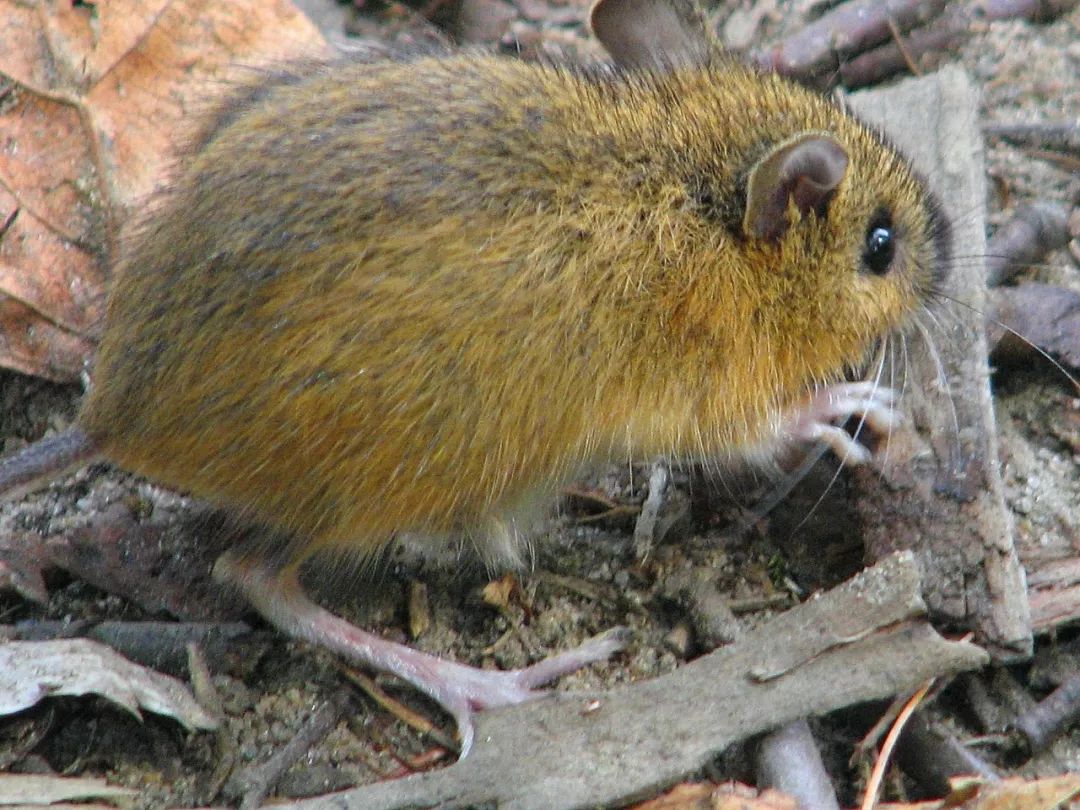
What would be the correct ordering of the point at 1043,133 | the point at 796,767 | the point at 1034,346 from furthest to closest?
the point at 1043,133 < the point at 1034,346 < the point at 796,767

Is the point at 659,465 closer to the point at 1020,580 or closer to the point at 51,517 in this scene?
the point at 1020,580

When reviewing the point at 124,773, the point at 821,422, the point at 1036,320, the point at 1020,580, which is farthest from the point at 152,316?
the point at 1036,320

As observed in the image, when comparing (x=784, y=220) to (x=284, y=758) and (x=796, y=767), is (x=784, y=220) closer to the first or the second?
(x=796, y=767)

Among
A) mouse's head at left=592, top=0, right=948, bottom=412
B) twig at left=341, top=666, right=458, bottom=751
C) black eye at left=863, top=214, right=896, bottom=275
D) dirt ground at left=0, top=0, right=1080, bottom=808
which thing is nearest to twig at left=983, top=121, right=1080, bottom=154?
dirt ground at left=0, top=0, right=1080, bottom=808

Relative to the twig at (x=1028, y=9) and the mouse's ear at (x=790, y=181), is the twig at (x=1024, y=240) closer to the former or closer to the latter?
the mouse's ear at (x=790, y=181)

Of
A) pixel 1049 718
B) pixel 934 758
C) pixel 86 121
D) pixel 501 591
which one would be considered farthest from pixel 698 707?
pixel 86 121

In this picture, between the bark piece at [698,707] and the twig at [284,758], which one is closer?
the bark piece at [698,707]

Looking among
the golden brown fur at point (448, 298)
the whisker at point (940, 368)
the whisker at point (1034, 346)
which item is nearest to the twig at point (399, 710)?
the golden brown fur at point (448, 298)
